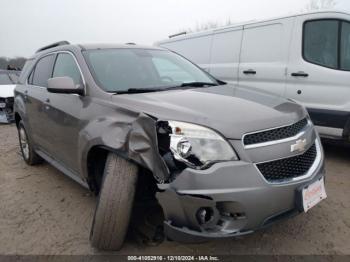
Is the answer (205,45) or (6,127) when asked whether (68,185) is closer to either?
(205,45)

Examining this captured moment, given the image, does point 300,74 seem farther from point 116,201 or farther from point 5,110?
point 5,110

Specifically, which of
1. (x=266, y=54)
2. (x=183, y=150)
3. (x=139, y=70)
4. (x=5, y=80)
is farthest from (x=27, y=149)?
(x=5, y=80)

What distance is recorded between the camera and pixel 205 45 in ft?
21.1

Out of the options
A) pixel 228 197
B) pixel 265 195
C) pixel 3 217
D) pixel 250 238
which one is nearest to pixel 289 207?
pixel 265 195

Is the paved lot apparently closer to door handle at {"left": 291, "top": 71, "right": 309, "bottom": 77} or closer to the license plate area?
the license plate area

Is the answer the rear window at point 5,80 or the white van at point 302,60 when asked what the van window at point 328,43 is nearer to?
the white van at point 302,60

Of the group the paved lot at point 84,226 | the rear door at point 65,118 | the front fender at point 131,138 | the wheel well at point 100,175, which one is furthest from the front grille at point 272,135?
the rear door at point 65,118

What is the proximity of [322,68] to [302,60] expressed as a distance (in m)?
0.33

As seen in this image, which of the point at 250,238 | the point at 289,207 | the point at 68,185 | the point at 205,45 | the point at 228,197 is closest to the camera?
the point at 228,197

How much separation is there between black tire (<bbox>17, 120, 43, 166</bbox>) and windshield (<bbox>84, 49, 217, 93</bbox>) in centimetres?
201

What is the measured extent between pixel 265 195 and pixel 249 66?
3.69 meters

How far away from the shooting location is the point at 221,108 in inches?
97.2

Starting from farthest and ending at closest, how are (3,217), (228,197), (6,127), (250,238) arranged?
(6,127), (3,217), (250,238), (228,197)

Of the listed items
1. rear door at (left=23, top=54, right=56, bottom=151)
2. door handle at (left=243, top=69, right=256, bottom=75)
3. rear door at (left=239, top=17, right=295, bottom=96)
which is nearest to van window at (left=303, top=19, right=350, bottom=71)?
rear door at (left=239, top=17, right=295, bottom=96)
